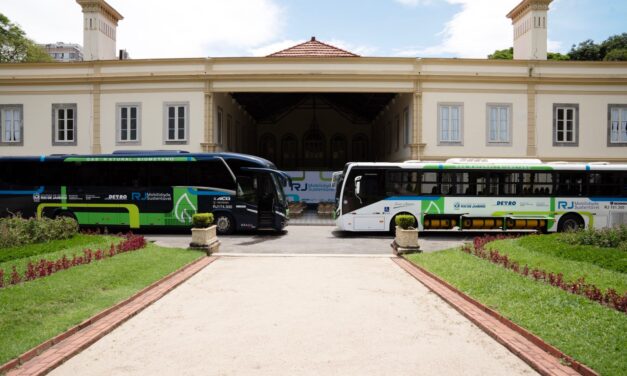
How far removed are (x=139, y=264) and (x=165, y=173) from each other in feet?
31.4

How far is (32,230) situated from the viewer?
13633mm

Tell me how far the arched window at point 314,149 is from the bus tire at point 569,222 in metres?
26.0

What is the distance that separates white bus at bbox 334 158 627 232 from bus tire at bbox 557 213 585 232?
0.04m

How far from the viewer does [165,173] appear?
2038 cm

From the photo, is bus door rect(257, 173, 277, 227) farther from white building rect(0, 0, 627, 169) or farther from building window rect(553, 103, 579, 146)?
building window rect(553, 103, 579, 146)

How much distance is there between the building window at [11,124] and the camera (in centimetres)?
2866

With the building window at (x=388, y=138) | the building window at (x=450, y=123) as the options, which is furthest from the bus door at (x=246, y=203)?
the building window at (x=388, y=138)

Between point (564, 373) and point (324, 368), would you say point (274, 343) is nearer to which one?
point (324, 368)

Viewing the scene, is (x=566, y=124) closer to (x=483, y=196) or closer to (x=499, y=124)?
(x=499, y=124)

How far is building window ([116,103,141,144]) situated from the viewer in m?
28.1

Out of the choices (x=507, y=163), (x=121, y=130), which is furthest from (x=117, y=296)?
(x=121, y=130)

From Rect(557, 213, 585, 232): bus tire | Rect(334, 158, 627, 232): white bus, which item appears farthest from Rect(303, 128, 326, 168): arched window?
Rect(557, 213, 585, 232): bus tire

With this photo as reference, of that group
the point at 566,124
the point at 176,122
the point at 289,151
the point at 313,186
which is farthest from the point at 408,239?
the point at 289,151

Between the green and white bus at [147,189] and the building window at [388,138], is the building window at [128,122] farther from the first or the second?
the building window at [388,138]
